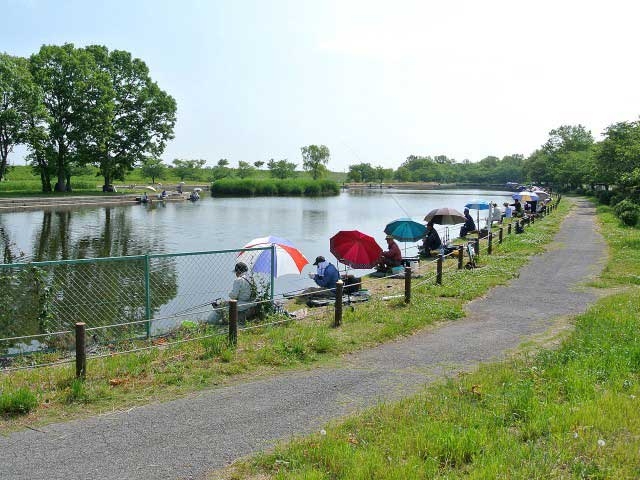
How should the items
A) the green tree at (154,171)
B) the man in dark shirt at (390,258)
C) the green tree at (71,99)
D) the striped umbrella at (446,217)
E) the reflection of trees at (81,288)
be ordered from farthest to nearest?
the green tree at (154,171)
the green tree at (71,99)
the striped umbrella at (446,217)
the man in dark shirt at (390,258)
the reflection of trees at (81,288)

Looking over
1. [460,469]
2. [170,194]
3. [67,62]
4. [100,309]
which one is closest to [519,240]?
[100,309]

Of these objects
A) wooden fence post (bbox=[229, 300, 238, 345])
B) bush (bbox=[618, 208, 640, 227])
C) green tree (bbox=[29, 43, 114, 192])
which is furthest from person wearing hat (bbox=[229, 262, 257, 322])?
green tree (bbox=[29, 43, 114, 192])

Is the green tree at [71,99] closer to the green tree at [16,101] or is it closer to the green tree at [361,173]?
the green tree at [16,101]

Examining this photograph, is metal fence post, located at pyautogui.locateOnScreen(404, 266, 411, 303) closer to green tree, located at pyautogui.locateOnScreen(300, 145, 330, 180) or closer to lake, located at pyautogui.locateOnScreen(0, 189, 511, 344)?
lake, located at pyautogui.locateOnScreen(0, 189, 511, 344)

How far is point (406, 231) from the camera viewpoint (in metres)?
19.2

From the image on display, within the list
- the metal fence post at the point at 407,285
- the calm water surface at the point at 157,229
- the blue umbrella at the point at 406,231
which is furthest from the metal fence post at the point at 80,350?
the blue umbrella at the point at 406,231

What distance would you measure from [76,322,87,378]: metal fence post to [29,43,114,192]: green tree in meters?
54.9

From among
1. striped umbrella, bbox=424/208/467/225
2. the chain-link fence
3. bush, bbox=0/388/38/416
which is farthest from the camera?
striped umbrella, bbox=424/208/467/225

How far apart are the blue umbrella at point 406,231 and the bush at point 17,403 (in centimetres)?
1450

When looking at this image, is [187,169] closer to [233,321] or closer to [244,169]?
[244,169]

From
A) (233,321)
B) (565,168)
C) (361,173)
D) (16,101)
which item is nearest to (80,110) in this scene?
(16,101)

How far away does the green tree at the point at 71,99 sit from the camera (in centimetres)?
5594

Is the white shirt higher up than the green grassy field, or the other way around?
the green grassy field

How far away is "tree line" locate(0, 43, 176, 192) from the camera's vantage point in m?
49.5
